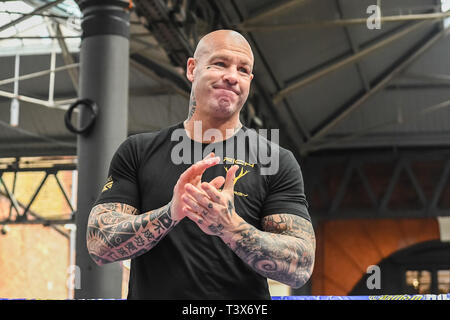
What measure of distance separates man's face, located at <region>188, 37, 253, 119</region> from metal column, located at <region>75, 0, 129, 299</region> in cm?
Answer: 427

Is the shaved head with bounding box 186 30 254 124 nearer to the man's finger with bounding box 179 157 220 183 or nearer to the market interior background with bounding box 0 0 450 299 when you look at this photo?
the man's finger with bounding box 179 157 220 183

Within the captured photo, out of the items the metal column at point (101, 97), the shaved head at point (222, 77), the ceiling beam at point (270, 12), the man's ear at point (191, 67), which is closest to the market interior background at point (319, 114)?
the ceiling beam at point (270, 12)

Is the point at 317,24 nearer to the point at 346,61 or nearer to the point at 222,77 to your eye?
the point at 346,61

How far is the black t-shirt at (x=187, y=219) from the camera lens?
229 centimetres

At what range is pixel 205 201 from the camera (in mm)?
2100

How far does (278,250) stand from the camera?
225 centimetres

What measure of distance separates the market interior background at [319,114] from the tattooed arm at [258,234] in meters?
7.98

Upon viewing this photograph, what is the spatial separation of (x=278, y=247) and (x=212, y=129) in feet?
1.61

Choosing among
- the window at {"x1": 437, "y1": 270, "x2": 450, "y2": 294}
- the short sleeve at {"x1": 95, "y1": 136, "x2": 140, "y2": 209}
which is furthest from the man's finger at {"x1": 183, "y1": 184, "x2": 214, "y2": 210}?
the window at {"x1": 437, "y1": 270, "x2": 450, "y2": 294}

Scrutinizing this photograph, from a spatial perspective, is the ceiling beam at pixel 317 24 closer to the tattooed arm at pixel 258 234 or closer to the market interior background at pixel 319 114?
the market interior background at pixel 319 114

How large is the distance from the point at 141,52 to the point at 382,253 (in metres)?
10.9

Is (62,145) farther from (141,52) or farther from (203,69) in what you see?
(203,69)

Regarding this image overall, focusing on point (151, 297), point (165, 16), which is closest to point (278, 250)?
Answer: point (151, 297)

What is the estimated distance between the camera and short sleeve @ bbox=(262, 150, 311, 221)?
93.7 inches
